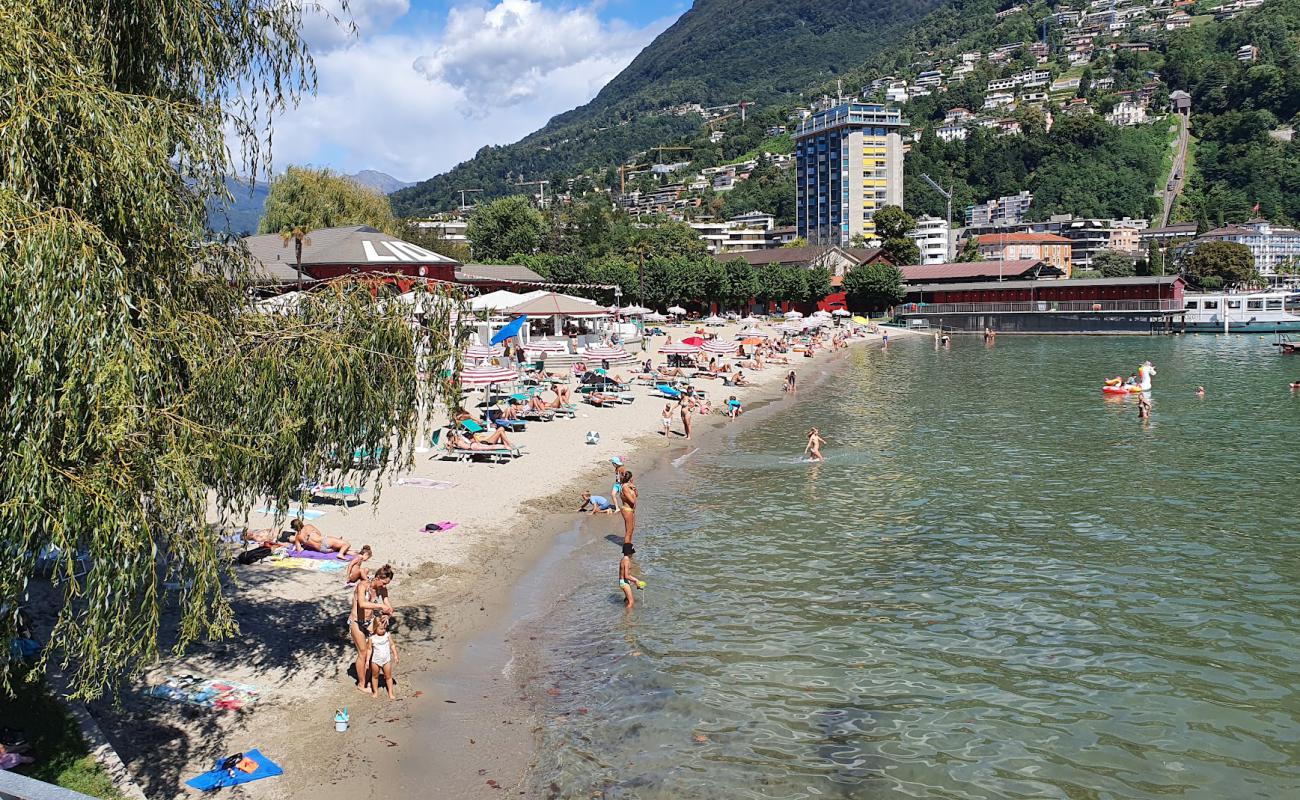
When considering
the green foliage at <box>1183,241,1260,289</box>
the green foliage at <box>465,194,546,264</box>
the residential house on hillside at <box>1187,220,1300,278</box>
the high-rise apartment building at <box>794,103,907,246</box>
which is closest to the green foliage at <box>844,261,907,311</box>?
the green foliage at <box>465,194,546,264</box>

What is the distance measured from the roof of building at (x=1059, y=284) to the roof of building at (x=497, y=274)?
146 feet

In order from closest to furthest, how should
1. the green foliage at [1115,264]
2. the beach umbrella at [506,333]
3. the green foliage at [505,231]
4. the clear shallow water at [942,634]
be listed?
the clear shallow water at [942,634] → the beach umbrella at [506,333] → the green foliage at [505,231] → the green foliage at [1115,264]

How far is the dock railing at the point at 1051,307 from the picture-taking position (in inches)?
3514

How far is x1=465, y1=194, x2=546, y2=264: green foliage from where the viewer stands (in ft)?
373

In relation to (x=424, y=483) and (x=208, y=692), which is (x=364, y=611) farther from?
(x=424, y=483)

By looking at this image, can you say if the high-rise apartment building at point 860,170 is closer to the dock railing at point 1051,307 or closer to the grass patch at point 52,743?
the dock railing at point 1051,307

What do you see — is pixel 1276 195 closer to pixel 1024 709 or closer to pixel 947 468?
pixel 947 468

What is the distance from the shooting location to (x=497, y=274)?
8025 cm

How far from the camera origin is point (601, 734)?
447 inches

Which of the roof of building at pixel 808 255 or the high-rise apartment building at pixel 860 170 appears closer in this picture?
the roof of building at pixel 808 255

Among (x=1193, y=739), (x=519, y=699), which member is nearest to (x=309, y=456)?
(x=519, y=699)

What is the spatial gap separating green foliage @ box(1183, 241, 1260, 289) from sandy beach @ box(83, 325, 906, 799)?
120 m

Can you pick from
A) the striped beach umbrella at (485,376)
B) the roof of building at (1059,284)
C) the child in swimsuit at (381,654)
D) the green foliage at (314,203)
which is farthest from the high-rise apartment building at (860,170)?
the child in swimsuit at (381,654)

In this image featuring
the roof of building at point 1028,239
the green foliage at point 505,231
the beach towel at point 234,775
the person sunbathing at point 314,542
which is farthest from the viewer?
the roof of building at point 1028,239
